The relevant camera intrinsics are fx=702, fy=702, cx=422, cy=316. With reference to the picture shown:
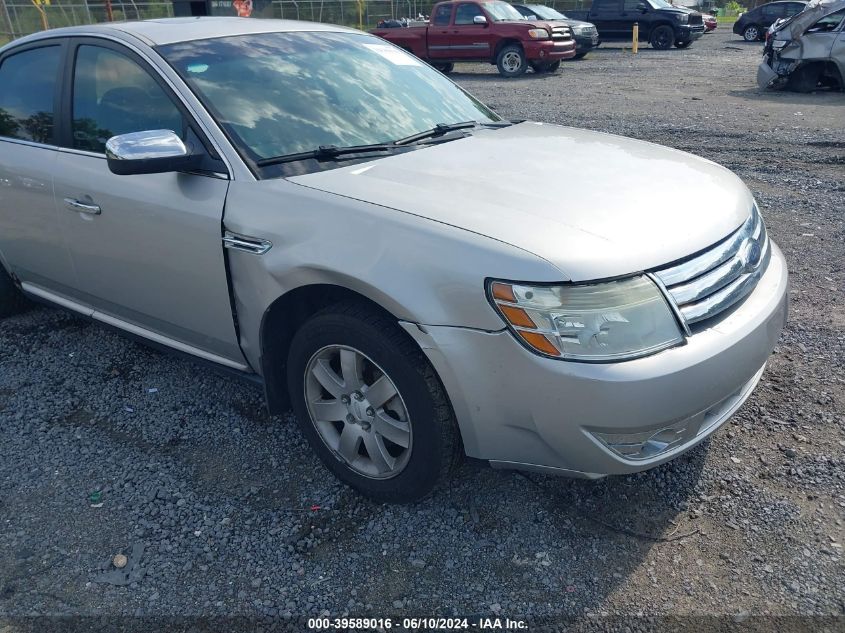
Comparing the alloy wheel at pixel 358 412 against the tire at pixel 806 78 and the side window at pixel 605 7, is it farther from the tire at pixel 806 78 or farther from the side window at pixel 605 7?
the side window at pixel 605 7

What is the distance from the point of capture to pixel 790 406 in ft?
10.9

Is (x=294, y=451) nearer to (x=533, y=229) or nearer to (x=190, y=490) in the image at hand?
(x=190, y=490)

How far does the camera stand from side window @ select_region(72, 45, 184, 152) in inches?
121

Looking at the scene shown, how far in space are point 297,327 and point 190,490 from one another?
823 mm

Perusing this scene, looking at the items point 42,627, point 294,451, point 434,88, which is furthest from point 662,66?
point 42,627

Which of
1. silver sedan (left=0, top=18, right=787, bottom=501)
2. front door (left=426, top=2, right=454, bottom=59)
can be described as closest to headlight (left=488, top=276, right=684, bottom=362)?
silver sedan (left=0, top=18, right=787, bottom=501)

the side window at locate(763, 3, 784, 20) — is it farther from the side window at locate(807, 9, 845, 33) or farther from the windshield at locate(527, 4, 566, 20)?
the side window at locate(807, 9, 845, 33)

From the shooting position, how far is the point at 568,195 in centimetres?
257

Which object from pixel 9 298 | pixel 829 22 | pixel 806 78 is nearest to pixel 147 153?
pixel 9 298

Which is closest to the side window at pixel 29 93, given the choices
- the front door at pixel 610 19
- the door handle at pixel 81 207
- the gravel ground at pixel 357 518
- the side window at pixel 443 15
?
the door handle at pixel 81 207

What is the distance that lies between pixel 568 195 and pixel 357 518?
1.47 m

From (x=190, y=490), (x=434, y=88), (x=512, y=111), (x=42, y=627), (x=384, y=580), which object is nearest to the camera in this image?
(x=42, y=627)

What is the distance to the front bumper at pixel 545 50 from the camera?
17141mm

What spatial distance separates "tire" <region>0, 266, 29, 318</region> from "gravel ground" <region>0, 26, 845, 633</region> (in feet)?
1.91
